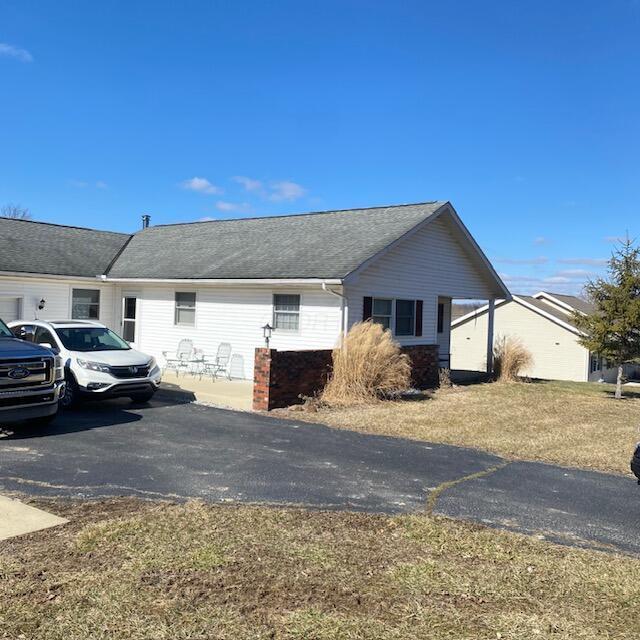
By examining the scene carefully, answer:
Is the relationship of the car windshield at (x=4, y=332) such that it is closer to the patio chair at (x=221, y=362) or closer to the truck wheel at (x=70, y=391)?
the truck wheel at (x=70, y=391)

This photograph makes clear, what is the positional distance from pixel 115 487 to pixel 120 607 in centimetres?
282

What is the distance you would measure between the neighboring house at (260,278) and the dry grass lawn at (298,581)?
902cm

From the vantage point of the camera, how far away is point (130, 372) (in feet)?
38.3

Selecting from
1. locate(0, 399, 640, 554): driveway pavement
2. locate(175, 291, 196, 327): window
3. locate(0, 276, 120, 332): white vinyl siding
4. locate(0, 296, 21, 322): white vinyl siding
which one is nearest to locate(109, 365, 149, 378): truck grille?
locate(0, 399, 640, 554): driveway pavement

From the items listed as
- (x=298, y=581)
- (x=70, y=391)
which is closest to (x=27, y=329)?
(x=70, y=391)

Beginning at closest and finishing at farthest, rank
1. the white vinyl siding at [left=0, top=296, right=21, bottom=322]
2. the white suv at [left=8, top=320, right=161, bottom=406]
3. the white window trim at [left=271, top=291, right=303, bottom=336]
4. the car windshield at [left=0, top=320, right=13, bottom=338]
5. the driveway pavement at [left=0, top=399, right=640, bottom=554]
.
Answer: the driveway pavement at [left=0, top=399, right=640, bottom=554], the car windshield at [left=0, top=320, right=13, bottom=338], the white suv at [left=8, top=320, right=161, bottom=406], the white window trim at [left=271, top=291, right=303, bottom=336], the white vinyl siding at [left=0, top=296, right=21, bottom=322]

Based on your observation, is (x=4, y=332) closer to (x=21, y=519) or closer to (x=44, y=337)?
(x=44, y=337)

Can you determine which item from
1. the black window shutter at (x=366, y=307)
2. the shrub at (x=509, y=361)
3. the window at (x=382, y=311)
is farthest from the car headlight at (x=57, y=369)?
the shrub at (x=509, y=361)

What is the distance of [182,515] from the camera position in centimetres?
561

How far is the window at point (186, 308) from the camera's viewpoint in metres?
17.8

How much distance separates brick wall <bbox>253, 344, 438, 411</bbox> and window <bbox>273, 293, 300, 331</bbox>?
8.08ft

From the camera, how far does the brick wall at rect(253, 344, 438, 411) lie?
476 inches

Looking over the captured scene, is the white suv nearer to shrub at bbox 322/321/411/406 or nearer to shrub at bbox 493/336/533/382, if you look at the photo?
shrub at bbox 322/321/411/406

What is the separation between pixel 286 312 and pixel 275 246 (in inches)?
101
